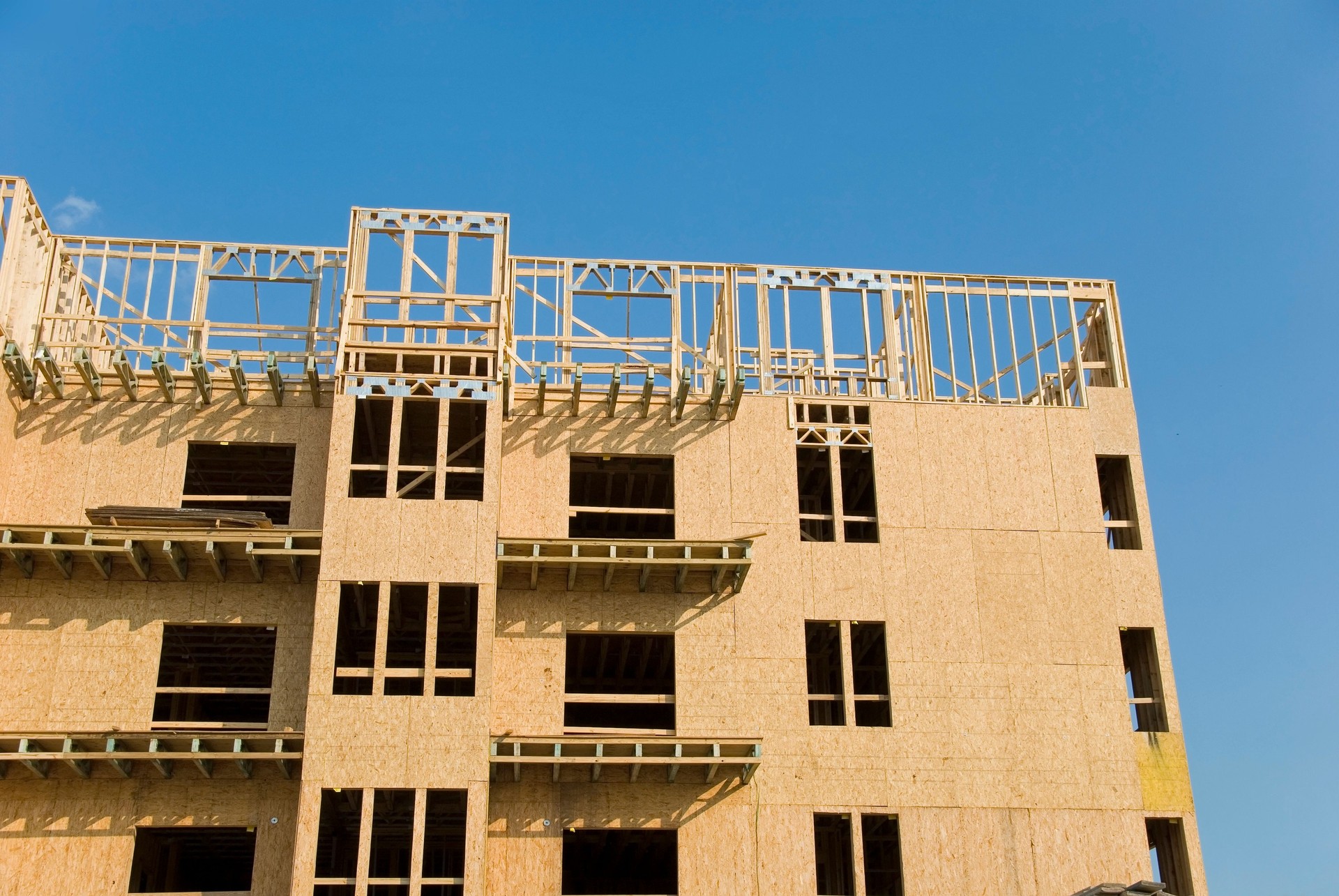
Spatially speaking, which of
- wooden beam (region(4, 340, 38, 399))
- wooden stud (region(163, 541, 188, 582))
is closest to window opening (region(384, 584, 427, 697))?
wooden stud (region(163, 541, 188, 582))

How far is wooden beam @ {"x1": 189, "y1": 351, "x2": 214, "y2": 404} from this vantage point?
3406cm

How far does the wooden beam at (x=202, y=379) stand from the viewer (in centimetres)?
3406

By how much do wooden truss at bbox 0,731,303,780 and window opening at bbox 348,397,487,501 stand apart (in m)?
6.20

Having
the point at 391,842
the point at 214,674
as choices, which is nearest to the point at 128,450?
the point at 214,674

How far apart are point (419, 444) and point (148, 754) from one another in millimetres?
10781

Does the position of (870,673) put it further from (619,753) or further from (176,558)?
(176,558)

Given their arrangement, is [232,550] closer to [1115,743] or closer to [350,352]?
[350,352]

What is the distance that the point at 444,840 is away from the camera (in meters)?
42.1

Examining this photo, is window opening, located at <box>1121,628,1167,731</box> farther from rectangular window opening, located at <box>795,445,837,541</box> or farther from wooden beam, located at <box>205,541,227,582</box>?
wooden beam, located at <box>205,541,227,582</box>

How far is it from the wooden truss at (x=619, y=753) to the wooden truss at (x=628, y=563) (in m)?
3.97

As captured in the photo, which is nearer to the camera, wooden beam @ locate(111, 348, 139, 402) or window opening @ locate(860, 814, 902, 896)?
window opening @ locate(860, 814, 902, 896)

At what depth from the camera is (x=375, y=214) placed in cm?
3634

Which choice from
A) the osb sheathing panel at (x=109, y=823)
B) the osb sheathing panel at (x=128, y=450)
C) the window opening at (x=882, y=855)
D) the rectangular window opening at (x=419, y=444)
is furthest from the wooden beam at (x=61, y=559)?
the window opening at (x=882, y=855)

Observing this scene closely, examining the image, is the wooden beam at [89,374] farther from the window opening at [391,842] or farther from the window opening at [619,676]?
the window opening at [619,676]
